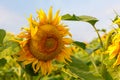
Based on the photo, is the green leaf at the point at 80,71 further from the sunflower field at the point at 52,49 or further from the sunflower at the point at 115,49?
the sunflower at the point at 115,49

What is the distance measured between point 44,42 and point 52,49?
92 millimetres

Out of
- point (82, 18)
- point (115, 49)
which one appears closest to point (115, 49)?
point (115, 49)

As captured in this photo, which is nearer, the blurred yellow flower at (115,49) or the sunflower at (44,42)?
the blurred yellow flower at (115,49)

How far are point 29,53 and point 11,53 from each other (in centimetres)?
38

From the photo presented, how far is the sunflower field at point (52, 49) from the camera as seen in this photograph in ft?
8.04

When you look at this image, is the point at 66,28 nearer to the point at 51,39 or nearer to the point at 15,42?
the point at 51,39

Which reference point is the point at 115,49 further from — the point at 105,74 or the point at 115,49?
the point at 105,74

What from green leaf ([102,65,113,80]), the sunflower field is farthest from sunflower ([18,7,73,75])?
green leaf ([102,65,113,80])

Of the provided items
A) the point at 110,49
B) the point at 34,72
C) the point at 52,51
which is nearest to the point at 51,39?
the point at 52,51

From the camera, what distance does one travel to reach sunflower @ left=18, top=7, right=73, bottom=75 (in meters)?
2.65

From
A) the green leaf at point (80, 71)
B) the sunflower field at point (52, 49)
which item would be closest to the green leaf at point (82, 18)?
the sunflower field at point (52, 49)

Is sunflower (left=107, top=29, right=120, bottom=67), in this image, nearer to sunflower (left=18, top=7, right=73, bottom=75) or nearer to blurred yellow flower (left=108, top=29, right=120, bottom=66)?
blurred yellow flower (left=108, top=29, right=120, bottom=66)

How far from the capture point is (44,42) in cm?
272

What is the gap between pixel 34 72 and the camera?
2.59m
